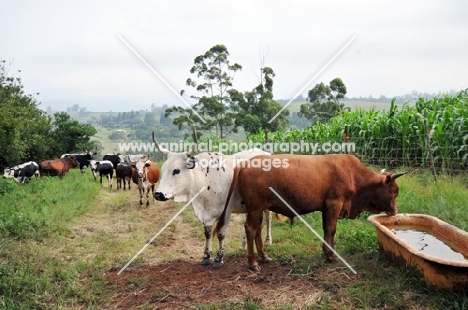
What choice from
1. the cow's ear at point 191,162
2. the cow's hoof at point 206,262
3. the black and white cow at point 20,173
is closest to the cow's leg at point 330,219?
the cow's hoof at point 206,262

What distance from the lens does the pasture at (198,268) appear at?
4531 millimetres

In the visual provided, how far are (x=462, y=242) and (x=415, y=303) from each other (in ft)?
3.71

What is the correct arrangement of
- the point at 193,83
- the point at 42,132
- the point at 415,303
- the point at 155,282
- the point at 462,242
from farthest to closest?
the point at 193,83 < the point at 42,132 < the point at 155,282 < the point at 462,242 < the point at 415,303

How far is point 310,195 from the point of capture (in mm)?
5535

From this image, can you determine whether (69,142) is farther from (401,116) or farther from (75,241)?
(401,116)

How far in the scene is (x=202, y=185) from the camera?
6.05 meters

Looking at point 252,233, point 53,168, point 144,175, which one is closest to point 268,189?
point 252,233

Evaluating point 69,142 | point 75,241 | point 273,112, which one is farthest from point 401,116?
point 69,142

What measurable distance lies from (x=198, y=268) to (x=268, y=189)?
1.68m

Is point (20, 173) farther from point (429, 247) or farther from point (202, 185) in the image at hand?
point (429, 247)

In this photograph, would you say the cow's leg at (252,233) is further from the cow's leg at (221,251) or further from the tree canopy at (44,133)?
the tree canopy at (44,133)

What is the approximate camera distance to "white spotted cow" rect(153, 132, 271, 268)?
19.5 ft

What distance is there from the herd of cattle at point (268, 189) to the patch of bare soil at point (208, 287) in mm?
309

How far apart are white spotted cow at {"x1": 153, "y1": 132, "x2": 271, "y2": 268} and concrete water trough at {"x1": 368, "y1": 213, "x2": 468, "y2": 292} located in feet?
7.47
